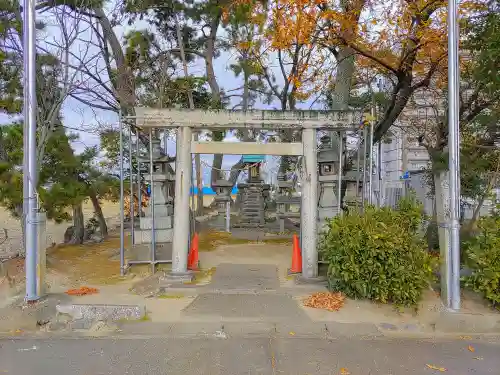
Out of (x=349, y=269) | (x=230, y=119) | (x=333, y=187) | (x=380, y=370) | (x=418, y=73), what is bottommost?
(x=380, y=370)

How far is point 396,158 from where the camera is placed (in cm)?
2808

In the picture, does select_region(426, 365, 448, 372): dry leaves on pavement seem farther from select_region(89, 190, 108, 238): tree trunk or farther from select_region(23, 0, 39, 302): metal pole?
select_region(89, 190, 108, 238): tree trunk

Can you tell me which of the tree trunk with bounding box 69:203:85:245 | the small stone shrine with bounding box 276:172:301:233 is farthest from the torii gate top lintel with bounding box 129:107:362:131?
the small stone shrine with bounding box 276:172:301:233

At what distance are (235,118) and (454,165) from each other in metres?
3.63

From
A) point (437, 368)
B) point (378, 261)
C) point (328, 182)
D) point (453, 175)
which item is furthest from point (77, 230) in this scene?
point (437, 368)

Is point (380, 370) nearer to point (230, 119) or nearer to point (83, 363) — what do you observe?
point (83, 363)

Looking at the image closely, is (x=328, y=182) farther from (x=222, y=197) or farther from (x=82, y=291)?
(x=222, y=197)

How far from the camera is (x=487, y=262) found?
5691 mm

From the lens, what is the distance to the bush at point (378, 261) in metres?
5.88

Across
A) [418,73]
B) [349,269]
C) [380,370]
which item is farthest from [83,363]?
[418,73]

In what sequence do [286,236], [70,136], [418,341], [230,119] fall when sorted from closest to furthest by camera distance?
[418,341], [230,119], [70,136], [286,236]

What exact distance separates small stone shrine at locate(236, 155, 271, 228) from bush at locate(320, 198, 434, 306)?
943 cm

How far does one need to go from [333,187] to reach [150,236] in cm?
406

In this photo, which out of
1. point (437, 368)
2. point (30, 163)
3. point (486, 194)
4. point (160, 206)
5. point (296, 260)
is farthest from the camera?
point (160, 206)
